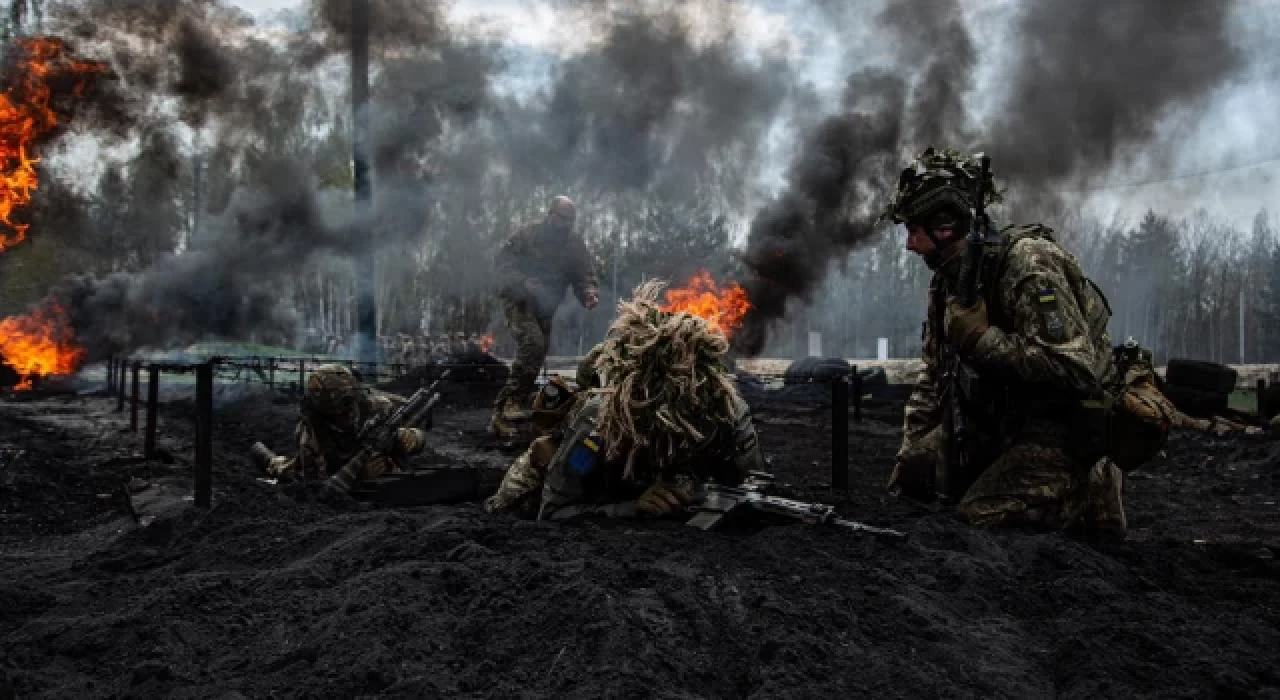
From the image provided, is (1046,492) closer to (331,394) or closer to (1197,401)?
(331,394)

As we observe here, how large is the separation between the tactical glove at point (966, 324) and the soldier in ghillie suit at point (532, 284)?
6.73m

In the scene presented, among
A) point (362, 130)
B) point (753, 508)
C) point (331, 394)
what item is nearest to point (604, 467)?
point (753, 508)

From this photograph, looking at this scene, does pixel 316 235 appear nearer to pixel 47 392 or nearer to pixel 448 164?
pixel 448 164

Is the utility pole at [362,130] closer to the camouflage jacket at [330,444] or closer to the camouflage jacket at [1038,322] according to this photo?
the camouflage jacket at [330,444]

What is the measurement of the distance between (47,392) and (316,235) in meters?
6.59

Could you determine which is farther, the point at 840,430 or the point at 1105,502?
the point at 840,430

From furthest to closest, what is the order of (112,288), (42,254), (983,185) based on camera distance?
1. (42,254)
2. (112,288)
3. (983,185)

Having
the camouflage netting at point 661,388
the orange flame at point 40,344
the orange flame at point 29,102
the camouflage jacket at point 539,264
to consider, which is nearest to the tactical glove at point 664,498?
A: the camouflage netting at point 661,388

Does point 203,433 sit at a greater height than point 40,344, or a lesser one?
lesser

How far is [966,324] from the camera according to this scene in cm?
405

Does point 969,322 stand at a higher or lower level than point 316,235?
lower

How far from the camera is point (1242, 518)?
22.5 ft

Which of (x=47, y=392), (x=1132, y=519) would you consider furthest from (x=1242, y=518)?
(x=47, y=392)

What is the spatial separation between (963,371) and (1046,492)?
0.67 meters
